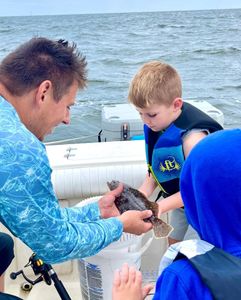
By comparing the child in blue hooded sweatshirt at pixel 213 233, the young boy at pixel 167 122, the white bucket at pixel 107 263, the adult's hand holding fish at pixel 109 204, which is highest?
the child in blue hooded sweatshirt at pixel 213 233

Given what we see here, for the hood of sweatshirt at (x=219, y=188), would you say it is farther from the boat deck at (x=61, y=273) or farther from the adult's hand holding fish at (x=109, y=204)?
the boat deck at (x=61, y=273)

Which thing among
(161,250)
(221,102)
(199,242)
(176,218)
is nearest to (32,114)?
(199,242)

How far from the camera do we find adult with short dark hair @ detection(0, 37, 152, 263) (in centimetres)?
198

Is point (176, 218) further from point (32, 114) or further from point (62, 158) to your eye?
point (32, 114)

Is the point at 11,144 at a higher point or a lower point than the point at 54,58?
lower

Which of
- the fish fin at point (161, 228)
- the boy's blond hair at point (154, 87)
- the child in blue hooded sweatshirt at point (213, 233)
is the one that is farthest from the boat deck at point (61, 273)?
the child in blue hooded sweatshirt at point (213, 233)

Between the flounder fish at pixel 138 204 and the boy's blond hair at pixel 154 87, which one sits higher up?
the boy's blond hair at pixel 154 87

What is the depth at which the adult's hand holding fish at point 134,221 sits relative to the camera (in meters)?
2.48

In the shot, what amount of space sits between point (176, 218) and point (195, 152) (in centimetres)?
177

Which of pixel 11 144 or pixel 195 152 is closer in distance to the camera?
pixel 195 152

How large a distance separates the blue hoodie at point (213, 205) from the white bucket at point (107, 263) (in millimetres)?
1428

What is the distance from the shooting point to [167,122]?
2895 mm

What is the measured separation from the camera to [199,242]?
1416 millimetres

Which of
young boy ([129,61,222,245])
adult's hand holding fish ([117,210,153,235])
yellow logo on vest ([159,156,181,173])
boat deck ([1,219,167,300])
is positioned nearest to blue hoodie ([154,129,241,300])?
adult's hand holding fish ([117,210,153,235])
